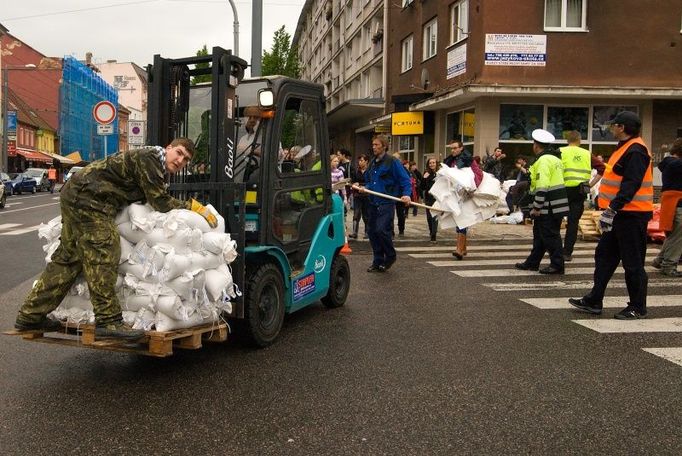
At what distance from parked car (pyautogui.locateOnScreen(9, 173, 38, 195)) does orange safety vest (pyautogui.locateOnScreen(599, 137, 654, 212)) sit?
36303 millimetres

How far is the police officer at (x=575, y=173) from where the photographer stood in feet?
31.2

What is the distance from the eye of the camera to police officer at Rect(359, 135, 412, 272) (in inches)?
360

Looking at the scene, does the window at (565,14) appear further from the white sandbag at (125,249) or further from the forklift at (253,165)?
the white sandbag at (125,249)

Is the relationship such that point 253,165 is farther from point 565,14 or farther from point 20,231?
point 565,14

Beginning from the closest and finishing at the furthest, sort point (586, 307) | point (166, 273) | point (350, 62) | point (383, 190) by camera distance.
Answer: point (166, 273)
point (586, 307)
point (383, 190)
point (350, 62)

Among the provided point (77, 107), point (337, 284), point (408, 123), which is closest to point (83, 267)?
point (337, 284)

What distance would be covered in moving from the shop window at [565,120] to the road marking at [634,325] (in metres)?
14.3

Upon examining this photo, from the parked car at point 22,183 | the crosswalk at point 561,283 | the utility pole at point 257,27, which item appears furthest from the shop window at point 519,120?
the parked car at point 22,183

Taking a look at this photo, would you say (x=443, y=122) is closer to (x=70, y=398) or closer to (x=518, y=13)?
(x=518, y=13)

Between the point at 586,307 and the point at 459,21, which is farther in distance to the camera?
the point at 459,21

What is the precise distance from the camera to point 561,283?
848 cm

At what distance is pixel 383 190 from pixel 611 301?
346cm

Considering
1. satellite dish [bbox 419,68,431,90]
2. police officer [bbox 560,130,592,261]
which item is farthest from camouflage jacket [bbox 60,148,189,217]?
satellite dish [bbox 419,68,431,90]

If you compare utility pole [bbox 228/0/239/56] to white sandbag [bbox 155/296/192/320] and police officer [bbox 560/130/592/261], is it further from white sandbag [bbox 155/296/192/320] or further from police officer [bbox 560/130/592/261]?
white sandbag [bbox 155/296/192/320]
